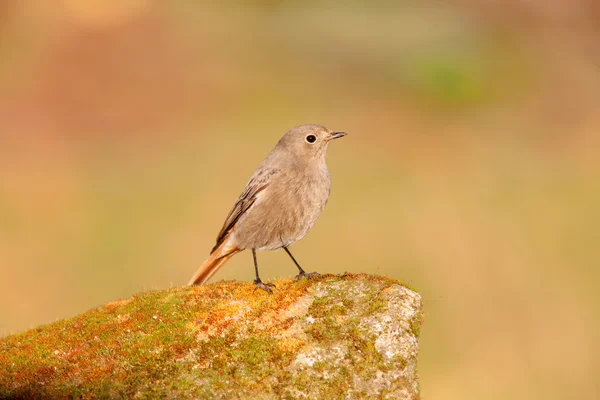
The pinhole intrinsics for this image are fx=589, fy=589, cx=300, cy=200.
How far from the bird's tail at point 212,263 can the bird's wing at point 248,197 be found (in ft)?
0.49

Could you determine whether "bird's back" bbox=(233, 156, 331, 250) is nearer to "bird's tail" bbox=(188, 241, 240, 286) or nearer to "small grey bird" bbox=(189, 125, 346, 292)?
"small grey bird" bbox=(189, 125, 346, 292)

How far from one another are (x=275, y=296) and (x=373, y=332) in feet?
5.27

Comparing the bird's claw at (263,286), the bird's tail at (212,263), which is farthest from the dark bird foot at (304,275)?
the bird's tail at (212,263)

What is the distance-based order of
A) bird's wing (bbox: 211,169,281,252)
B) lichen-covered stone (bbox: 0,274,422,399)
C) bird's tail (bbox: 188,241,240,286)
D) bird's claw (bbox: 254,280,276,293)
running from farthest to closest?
bird's tail (bbox: 188,241,240,286) → bird's wing (bbox: 211,169,281,252) → bird's claw (bbox: 254,280,276,293) → lichen-covered stone (bbox: 0,274,422,399)

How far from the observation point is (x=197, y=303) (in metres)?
8.74

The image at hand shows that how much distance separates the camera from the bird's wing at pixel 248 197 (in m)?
9.53

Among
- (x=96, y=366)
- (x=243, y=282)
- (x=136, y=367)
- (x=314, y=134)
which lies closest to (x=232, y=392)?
(x=136, y=367)

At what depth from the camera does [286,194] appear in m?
9.28

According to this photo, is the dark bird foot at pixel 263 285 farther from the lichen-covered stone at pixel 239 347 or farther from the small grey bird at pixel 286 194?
the lichen-covered stone at pixel 239 347

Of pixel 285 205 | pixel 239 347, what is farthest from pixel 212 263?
pixel 239 347

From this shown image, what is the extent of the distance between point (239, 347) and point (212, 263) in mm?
2854

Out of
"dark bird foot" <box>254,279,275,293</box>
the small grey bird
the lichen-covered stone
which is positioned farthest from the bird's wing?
the lichen-covered stone

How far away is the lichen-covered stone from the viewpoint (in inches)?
283

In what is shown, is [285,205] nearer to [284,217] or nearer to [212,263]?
[284,217]
